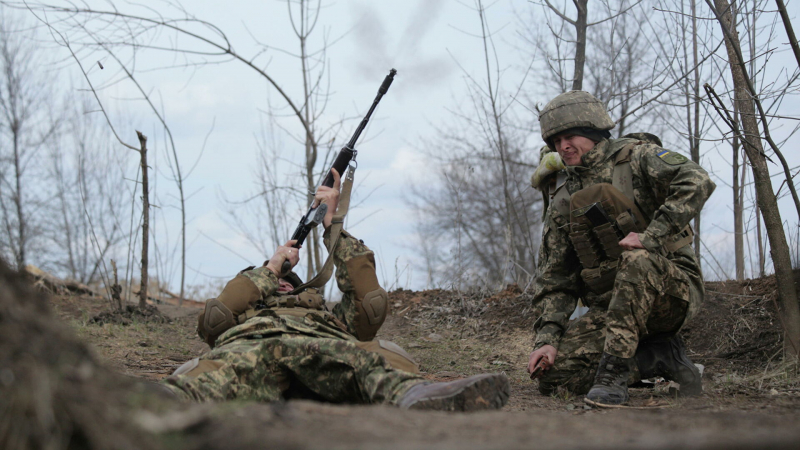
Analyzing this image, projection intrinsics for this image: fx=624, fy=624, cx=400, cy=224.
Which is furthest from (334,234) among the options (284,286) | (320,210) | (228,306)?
(228,306)

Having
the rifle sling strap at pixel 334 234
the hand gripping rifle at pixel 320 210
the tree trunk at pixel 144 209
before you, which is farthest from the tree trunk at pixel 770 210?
the tree trunk at pixel 144 209

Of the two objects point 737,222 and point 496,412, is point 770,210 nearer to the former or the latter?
point 737,222

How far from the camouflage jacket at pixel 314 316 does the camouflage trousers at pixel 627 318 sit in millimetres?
1304

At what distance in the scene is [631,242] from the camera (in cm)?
342

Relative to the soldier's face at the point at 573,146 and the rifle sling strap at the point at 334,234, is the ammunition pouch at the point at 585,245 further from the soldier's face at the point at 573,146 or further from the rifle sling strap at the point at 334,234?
the rifle sling strap at the point at 334,234

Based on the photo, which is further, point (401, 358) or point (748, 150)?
point (748, 150)

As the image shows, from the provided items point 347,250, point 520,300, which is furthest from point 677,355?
point 520,300

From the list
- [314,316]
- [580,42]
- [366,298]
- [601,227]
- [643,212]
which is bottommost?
[314,316]

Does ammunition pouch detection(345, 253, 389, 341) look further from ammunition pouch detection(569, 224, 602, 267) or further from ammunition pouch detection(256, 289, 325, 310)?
ammunition pouch detection(569, 224, 602, 267)

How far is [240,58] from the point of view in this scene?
6.51 m

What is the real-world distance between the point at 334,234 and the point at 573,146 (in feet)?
5.37

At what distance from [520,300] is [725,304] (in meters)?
1.90

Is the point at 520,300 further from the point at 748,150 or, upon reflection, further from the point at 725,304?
the point at 748,150

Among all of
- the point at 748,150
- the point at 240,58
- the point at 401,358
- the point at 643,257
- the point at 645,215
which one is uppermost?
the point at 240,58
